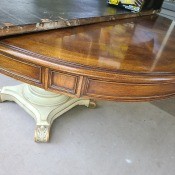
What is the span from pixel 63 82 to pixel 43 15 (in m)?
0.25

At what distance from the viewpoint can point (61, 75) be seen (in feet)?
1.63

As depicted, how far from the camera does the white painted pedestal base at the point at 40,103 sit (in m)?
1.00

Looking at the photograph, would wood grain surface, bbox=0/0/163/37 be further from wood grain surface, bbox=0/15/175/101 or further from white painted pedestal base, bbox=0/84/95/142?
white painted pedestal base, bbox=0/84/95/142

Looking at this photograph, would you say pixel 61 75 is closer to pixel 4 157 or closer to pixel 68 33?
pixel 68 33

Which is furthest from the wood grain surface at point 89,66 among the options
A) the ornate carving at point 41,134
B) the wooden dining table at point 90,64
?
the ornate carving at point 41,134

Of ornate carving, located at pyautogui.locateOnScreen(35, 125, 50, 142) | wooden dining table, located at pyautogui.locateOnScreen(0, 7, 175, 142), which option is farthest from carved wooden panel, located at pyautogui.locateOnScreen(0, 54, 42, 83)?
ornate carving, located at pyautogui.locateOnScreen(35, 125, 50, 142)

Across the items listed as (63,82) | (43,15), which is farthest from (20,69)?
(43,15)

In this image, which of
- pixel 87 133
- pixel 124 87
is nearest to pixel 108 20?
pixel 124 87

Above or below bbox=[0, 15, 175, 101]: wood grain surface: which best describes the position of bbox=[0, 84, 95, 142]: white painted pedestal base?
below

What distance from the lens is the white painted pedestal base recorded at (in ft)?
3.27

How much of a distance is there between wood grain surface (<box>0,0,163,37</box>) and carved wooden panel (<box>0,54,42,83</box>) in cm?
7

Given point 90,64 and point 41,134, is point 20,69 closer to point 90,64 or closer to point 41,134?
point 90,64

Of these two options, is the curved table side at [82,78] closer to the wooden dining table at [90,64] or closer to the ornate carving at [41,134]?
the wooden dining table at [90,64]

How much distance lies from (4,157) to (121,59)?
67cm
